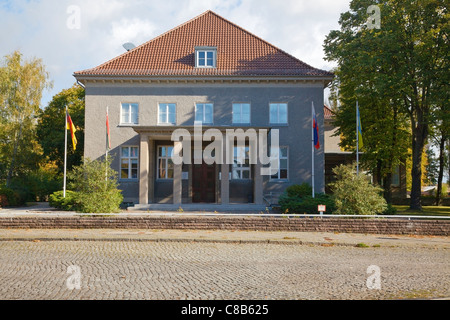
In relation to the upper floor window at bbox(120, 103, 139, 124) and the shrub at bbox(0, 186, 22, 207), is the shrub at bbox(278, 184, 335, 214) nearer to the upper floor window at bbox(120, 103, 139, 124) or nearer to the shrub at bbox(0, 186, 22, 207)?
the upper floor window at bbox(120, 103, 139, 124)

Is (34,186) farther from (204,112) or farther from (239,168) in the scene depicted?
(239,168)

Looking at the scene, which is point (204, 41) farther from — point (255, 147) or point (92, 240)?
point (92, 240)

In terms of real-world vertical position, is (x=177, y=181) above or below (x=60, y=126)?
below

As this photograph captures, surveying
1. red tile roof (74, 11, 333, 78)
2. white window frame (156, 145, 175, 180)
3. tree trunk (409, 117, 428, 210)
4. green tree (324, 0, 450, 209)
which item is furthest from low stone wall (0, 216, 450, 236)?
red tile roof (74, 11, 333, 78)

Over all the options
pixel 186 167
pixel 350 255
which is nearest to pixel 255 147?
pixel 186 167

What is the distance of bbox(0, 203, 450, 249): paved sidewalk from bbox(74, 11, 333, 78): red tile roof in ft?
47.2

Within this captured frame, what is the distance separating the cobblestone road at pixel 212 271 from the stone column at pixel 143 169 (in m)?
11.9

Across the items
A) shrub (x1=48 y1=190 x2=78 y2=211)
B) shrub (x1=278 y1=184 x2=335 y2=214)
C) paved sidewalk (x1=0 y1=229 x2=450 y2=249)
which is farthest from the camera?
shrub (x1=48 y1=190 x2=78 y2=211)

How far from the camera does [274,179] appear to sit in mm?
26859

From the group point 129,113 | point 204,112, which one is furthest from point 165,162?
point 204,112

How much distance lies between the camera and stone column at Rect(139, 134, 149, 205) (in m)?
24.3

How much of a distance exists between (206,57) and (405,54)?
12381mm

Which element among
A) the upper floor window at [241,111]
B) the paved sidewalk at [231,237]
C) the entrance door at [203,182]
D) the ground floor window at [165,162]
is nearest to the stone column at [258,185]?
the entrance door at [203,182]

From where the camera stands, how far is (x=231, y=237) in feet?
43.3
